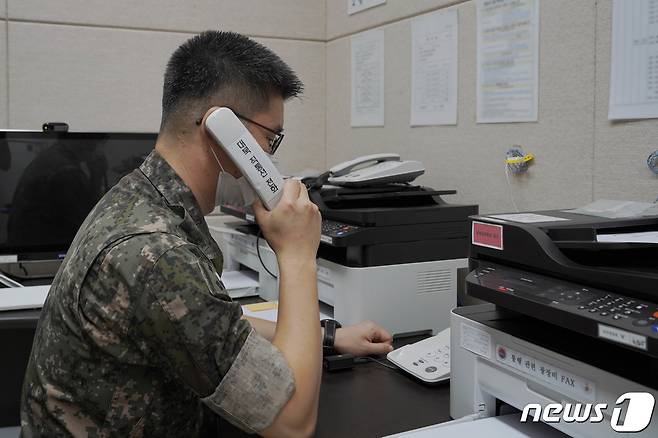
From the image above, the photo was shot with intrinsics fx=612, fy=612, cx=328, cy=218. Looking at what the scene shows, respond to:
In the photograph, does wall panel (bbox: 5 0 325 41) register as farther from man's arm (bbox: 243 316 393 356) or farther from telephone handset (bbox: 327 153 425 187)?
man's arm (bbox: 243 316 393 356)

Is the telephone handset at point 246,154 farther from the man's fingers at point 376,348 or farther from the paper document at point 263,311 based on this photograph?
the paper document at point 263,311

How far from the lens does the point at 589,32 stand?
4.53 feet

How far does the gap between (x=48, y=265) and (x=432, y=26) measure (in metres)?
1.46

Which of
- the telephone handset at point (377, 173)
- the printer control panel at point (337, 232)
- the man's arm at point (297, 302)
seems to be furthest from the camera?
the telephone handset at point (377, 173)

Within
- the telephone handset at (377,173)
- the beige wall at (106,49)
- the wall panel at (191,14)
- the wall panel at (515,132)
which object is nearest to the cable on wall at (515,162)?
the wall panel at (515,132)

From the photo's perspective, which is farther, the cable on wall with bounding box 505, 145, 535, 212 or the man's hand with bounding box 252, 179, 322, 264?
the cable on wall with bounding box 505, 145, 535, 212

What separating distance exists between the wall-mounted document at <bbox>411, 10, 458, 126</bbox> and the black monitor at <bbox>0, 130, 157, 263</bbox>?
2.98 ft

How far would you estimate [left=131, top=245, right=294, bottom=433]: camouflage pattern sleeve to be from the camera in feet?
2.75

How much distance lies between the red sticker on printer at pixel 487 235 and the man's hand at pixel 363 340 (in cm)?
42

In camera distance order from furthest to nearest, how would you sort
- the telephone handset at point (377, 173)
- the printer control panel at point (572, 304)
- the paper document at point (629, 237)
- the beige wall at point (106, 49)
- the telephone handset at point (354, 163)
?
the beige wall at point (106, 49) < the telephone handset at point (354, 163) < the telephone handset at point (377, 173) < the paper document at point (629, 237) < the printer control panel at point (572, 304)

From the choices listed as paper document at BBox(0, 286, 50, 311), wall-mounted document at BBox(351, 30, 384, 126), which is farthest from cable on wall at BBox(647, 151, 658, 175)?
paper document at BBox(0, 286, 50, 311)

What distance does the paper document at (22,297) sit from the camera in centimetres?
154

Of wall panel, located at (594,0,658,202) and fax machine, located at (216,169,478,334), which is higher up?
wall panel, located at (594,0,658,202)

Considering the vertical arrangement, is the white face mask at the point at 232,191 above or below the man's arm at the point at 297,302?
above
